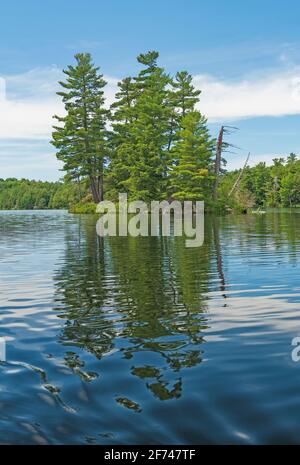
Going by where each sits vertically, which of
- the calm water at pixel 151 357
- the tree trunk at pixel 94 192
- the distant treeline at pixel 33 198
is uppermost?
the distant treeline at pixel 33 198

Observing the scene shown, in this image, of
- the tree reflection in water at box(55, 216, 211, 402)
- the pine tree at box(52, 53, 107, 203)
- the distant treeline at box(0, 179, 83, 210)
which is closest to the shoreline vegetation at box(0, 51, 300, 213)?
the pine tree at box(52, 53, 107, 203)

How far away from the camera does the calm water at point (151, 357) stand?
13.2 feet

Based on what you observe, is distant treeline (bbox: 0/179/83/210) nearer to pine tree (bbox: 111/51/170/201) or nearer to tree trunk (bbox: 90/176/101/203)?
tree trunk (bbox: 90/176/101/203)

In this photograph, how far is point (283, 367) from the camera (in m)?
5.36

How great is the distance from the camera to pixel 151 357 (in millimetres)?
5797

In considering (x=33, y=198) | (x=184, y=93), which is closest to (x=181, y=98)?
(x=184, y=93)

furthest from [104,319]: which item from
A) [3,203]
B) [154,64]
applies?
[3,203]

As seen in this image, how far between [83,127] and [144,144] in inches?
586

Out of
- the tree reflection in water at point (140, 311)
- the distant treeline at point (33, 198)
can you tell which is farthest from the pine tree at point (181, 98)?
the distant treeline at point (33, 198)

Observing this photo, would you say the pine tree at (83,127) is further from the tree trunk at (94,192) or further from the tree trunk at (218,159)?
the tree trunk at (218,159)

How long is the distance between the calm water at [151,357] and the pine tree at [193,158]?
37.8 meters

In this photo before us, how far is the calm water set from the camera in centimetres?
402

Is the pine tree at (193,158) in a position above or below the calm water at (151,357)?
above

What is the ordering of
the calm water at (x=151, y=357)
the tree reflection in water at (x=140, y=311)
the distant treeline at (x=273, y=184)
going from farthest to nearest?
the distant treeline at (x=273, y=184) → the tree reflection in water at (x=140, y=311) → the calm water at (x=151, y=357)
